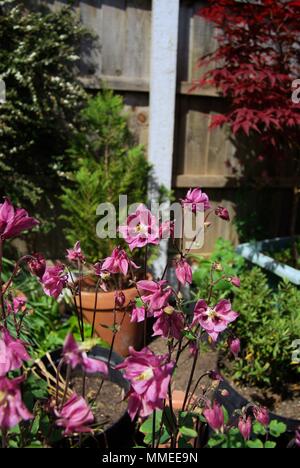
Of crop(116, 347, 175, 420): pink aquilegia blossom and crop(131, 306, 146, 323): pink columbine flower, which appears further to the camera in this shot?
crop(131, 306, 146, 323): pink columbine flower

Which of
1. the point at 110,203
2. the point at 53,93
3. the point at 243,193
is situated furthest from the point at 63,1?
the point at 243,193

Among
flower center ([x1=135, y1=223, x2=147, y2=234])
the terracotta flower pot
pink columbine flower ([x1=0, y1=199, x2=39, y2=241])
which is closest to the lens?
pink columbine flower ([x1=0, y1=199, x2=39, y2=241])

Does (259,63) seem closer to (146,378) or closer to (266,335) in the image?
(266,335)

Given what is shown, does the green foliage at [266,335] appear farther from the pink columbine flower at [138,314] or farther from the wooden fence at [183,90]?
the wooden fence at [183,90]

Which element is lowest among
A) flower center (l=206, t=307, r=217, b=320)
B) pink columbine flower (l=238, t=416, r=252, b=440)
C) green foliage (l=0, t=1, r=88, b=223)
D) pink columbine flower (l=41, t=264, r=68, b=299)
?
pink columbine flower (l=238, t=416, r=252, b=440)

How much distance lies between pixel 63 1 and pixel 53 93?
0.63m

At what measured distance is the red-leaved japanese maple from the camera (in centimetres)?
288

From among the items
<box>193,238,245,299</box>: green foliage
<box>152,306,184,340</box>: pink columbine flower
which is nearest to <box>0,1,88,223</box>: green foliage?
<box>193,238,245,299</box>: green foliage

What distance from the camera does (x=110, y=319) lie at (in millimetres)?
2811

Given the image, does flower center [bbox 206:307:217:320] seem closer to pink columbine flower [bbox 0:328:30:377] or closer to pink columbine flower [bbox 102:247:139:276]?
pink columbine flower [bbox 102:247:139:276]

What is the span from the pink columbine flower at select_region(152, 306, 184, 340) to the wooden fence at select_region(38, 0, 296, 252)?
2390 millimetres

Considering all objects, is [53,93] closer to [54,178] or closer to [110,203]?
[54,178]

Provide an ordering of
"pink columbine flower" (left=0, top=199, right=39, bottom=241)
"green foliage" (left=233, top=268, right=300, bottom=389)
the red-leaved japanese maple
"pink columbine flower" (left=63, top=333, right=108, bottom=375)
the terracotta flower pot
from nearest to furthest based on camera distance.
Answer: "pink columbine flower" (left=63, top=333, right=108, bottom=375)
"pink columbine flower" (left=0, top=199, right=39, bottom=241)
"green foliage" (left=233, top=268, right=300, bottom=389)
the terracotta flower pot
the red-leaved japanese maple
